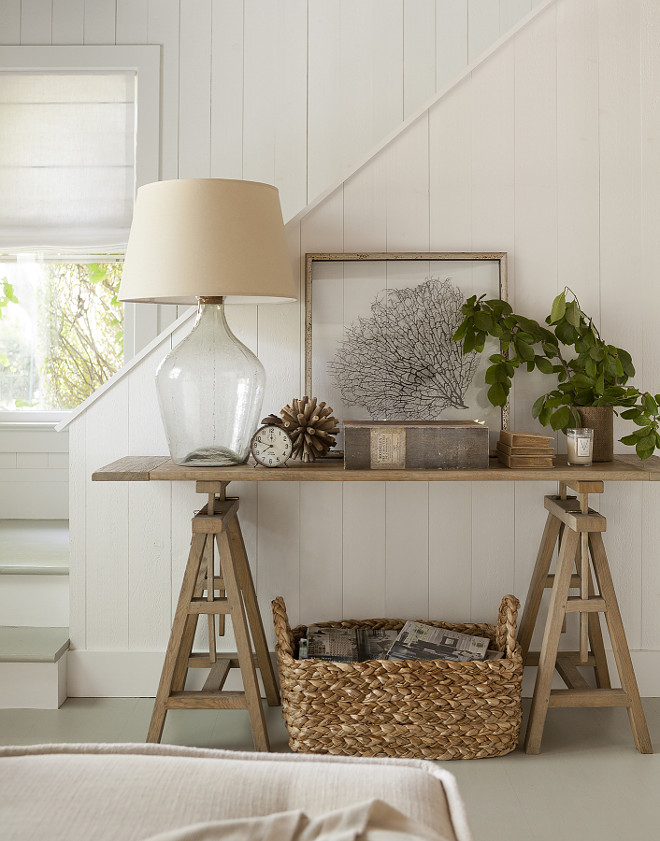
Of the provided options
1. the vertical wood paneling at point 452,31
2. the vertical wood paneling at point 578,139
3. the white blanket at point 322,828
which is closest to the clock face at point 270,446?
the vertical wood paneling at point 578,139

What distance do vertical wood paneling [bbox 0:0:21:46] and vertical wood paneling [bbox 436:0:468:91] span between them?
1.67 m

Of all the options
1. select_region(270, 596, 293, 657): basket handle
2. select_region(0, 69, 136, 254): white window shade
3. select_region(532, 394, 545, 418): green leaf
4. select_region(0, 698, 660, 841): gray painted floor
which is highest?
select_region(0, 69, 136, 254): white window shade

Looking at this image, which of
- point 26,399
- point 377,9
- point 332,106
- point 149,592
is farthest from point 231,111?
point 149,592

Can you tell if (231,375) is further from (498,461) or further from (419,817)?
(419,817)

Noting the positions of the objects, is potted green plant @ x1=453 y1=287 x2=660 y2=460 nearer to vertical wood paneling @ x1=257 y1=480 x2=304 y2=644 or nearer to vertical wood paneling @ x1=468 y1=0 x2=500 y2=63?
vertical wood paneling @ x1=257 y1=480 x2=304 y2=644

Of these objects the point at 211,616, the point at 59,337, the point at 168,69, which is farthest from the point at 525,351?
the point at 59,337

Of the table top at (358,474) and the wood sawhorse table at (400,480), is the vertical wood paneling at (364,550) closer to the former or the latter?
the wood sawhorse table at (400,480)

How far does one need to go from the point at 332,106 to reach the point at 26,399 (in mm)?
1773

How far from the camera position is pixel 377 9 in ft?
10.2

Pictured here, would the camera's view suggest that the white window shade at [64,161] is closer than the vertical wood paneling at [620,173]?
No

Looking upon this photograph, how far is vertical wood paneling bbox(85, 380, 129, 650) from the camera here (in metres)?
2.47

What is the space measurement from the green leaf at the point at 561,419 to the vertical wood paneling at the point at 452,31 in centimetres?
159

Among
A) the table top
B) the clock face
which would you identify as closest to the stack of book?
the table top

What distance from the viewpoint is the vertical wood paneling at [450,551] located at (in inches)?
97.3
